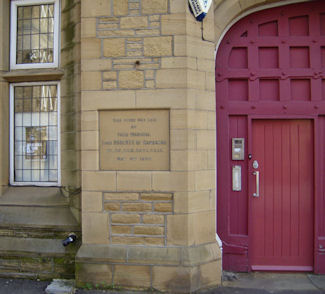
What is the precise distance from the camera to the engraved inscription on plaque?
3.60 metres

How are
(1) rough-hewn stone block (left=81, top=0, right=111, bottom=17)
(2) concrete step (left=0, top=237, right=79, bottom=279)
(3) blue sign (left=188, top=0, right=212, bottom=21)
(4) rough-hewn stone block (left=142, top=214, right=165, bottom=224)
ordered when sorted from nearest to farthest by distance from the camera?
(3) blue sign (left=188, top=0, right=212, bottom=21), (4) rough-hewn stone block (left=142, top=214, right=165, bottom=224), (1) rough-hewn stone block (left=81, top=0, right=111, bottom=17), (2) concrete step (left=0, top=237, right=79, bottom=279)

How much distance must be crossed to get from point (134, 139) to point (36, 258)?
2.06m

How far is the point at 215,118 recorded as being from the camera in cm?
379

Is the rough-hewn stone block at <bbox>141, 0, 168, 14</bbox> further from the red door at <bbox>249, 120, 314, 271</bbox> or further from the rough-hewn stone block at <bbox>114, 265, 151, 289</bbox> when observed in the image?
the rough-hewn stone block at <bbox>114, 265, 151, 289</bbox>

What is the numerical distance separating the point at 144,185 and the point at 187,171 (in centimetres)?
55

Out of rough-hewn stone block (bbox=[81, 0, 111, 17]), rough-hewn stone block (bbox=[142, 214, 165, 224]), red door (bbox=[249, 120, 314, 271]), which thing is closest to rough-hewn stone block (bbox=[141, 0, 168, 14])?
rough-hewn stone block (bbox=[81, 0, 111, 17])

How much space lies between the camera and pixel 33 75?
4180mm

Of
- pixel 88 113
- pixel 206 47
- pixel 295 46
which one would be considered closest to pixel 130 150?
pixel 88 113

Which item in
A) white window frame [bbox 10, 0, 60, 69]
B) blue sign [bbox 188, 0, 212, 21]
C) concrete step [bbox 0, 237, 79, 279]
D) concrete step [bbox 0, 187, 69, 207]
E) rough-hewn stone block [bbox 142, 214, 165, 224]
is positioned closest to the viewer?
blue sign [bbox 188, 0, 212, 21]

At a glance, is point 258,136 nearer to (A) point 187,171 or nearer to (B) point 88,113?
(A) point 187,171

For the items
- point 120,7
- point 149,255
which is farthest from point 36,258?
point 120,7

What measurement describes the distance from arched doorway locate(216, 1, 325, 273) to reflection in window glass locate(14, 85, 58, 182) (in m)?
2.39

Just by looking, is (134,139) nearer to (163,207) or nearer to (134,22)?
(163,207)

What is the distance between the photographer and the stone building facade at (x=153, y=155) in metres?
3.53
